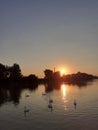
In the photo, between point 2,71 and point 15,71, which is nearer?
point 2,71

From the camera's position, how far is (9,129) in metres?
47.5

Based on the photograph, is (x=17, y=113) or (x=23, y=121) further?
(x=17, y=113)

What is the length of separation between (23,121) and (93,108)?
18.7m

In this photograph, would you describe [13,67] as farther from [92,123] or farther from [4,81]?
[92,123]

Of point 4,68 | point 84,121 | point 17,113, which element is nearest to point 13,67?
point 4,68

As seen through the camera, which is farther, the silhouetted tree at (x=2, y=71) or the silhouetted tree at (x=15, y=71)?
the silhouetted tree at (x=15, y=71)

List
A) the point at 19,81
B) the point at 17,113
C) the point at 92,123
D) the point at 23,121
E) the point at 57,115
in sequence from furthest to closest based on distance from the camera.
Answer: the point at 19,81 < the point at 17,113 < the point at 57,115 < the point at 23,121 < the point at 92,123

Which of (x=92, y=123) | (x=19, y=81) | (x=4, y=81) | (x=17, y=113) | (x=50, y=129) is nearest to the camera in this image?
(x=50, y=129)

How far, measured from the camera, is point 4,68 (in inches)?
7436

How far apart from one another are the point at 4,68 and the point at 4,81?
28.8 feet

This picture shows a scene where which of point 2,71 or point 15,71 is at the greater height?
point 15,71

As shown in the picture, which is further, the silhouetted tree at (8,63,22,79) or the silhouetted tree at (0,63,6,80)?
the silhouetted tree at (8,63,22,79)

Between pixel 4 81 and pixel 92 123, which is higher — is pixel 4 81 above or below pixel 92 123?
above

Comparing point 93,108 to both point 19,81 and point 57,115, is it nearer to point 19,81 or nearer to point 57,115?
point 57,115
